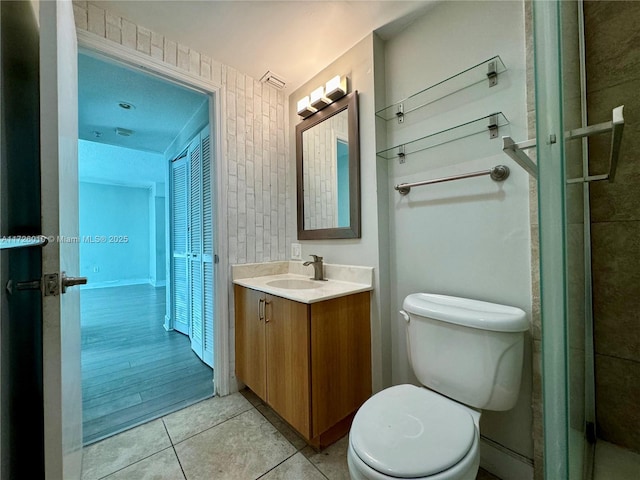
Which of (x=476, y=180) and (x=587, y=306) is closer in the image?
(x=587, y=306)

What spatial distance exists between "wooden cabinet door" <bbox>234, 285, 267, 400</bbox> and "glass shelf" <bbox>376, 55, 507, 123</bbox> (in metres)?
1.31

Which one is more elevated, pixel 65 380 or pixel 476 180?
pixel 476 180

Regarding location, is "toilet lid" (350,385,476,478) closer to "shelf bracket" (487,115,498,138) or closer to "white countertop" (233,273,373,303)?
"white countertop" (233,273,373,303)

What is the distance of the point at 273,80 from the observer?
6.35ft

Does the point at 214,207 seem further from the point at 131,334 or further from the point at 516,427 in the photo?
the point at 131,334

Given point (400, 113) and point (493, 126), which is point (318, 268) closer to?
point (400, 113)

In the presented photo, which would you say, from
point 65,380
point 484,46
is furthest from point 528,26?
point 65,380

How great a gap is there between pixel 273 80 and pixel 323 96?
492 mm

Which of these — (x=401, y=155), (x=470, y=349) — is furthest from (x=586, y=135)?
(x=401, y=155)

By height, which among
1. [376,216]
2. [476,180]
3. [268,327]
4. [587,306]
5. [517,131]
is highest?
[517,131]

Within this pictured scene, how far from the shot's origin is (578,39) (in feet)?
3.05

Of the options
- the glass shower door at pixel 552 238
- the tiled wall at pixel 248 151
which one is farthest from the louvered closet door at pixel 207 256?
the glass shower door at pixel 552 238

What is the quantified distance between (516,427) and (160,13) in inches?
105

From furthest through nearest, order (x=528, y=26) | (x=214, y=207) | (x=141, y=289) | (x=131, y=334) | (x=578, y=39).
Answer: (x=141, y=289) → (x=131, y=334) → (x=214, y=207) → (x=528, y=26) → (x=578, y=39)
